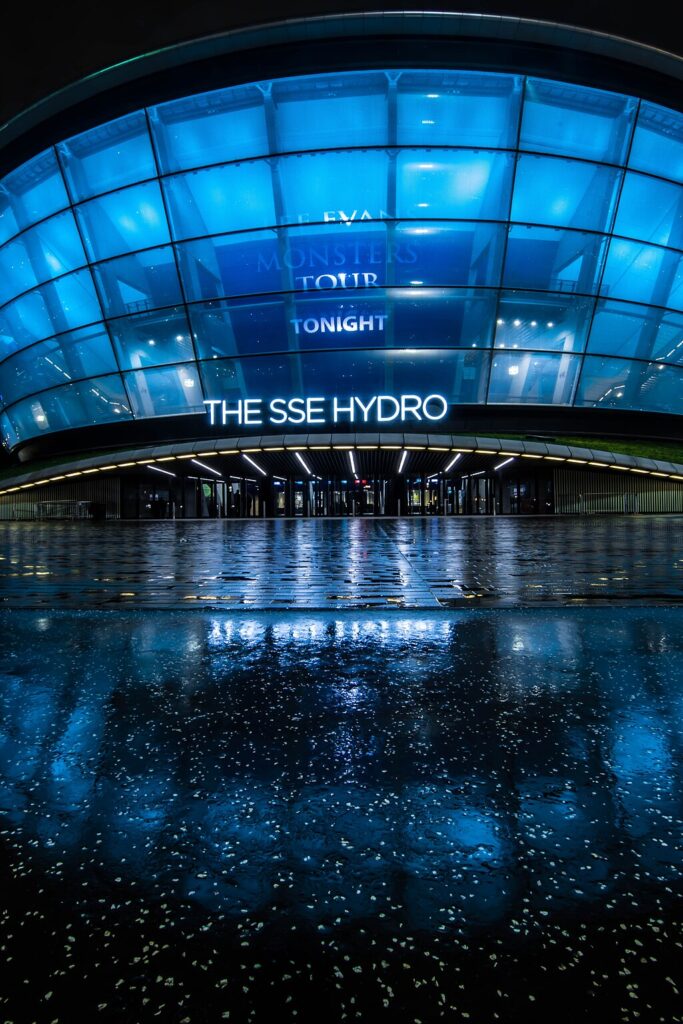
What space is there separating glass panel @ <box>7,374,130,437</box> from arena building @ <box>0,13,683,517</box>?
18cm

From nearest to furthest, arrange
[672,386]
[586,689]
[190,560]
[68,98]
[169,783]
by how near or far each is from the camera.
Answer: [169,783], [586,689], [190,560], [68,98], [672,386]

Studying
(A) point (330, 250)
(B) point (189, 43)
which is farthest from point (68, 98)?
(A) point (330, 250)

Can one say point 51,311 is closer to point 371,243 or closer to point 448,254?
point 371,243

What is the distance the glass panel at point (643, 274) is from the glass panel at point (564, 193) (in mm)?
1731

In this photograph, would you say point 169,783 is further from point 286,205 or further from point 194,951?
point 286,205

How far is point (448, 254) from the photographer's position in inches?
1104

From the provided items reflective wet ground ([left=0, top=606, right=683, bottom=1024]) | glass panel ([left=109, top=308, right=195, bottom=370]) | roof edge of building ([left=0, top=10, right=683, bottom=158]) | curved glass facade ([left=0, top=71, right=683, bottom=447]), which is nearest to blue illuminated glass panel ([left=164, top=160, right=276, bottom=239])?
curved glass facade ([left=0, top=71, right=683, bottom=447])

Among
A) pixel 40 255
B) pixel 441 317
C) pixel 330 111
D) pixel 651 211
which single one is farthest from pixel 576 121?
pixel 40 255

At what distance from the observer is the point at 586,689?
2262mm

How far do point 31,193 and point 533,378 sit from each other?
90.2ft

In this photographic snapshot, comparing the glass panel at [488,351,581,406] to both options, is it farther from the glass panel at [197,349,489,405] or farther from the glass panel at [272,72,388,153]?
the glass panel at [272,72,388,153]

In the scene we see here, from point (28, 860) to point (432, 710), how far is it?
1.27m

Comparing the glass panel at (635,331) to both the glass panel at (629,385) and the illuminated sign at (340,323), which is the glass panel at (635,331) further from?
the illuminated sign at (340,323)

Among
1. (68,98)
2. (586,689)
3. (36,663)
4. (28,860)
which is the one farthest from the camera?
(68,98)
